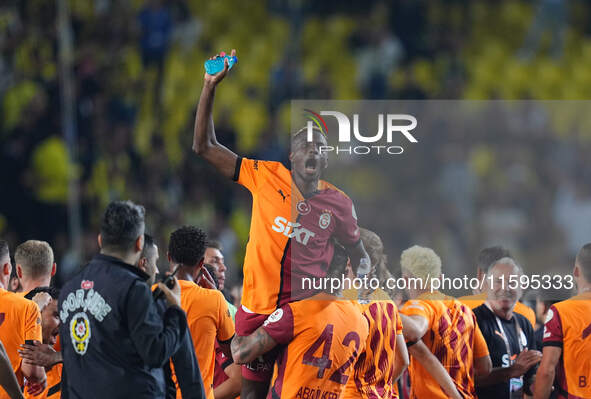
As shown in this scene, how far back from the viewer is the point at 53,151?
1164 centimetres

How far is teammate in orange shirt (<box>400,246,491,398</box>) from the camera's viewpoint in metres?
5.02

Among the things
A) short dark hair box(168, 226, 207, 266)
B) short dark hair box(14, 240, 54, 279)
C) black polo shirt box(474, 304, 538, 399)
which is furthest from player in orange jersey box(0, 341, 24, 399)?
black polo shirt box(474, 304, 538, 399)

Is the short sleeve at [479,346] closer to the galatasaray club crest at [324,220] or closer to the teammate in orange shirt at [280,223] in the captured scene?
the teammate in orange shirt at [280,223]

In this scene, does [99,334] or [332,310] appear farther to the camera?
[332,310]

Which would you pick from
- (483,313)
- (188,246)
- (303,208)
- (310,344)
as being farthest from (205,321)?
(483,313)

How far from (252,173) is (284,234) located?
14.8 inches

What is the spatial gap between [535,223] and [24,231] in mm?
7276

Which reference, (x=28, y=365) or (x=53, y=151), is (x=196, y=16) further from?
(x=28, y=365)

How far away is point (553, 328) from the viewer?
16.7 ft

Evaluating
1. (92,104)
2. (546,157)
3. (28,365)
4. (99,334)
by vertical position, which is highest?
(92,104)

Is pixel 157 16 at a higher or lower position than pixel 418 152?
higher

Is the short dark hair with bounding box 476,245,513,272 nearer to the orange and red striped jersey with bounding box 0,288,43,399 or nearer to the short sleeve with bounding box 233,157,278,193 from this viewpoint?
the short sleeve with bounding box 233,157,278,193

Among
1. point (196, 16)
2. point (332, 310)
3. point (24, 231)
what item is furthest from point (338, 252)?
point (196, 16)

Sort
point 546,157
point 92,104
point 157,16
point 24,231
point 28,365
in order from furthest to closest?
1. point 157,16
2. point 92,104
3. point 24,231
4. point 546,157
5. point 28,365
